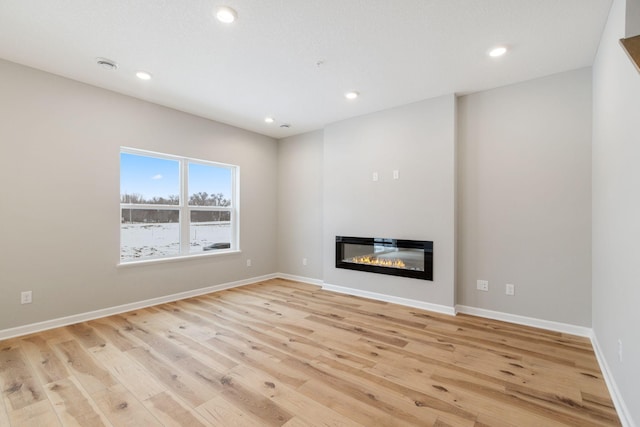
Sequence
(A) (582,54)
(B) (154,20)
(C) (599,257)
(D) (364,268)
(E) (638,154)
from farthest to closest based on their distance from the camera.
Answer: (D) (364,268) → (A) (582,54) → (C) (599,257) → (B) (154,20) → (E) (638,154)

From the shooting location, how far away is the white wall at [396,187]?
348 cm

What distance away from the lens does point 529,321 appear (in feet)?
10.0

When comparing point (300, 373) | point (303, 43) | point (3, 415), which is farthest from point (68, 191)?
point (300, 373)

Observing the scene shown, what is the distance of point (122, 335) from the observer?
2.80m

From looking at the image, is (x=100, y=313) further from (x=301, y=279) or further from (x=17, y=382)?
(x=301, y=279)

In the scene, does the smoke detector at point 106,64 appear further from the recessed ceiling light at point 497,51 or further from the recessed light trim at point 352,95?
the recessed ceiling light at point 497,51

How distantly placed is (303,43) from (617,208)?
8.42 ft

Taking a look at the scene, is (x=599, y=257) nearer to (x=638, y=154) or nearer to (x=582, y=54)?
(x=638, y=154)

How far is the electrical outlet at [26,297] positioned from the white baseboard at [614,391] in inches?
186

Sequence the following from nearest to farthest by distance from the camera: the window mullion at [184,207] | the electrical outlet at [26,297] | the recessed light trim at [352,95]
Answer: the electrical outlet at [26,297] → the recessed light trim at [352,95] → the window mullion at [184,207]

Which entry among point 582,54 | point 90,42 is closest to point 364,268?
point 582,54

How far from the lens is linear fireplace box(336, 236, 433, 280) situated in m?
3.62

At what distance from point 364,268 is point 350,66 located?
8.62 ft

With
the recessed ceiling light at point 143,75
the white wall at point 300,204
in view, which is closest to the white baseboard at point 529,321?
the white wall at point 300,204
